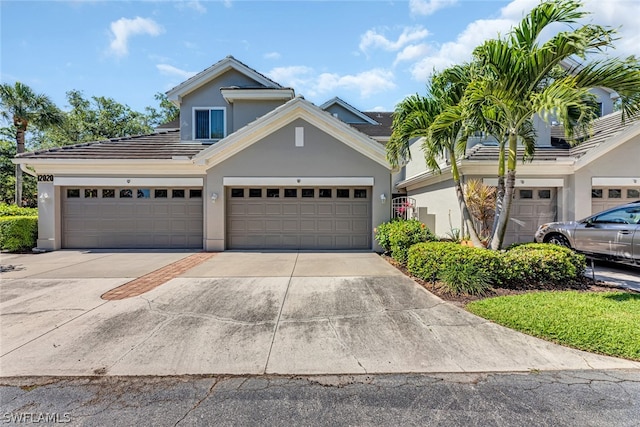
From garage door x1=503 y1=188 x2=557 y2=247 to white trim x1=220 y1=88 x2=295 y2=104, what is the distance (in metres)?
10.3

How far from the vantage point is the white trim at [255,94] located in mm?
13109

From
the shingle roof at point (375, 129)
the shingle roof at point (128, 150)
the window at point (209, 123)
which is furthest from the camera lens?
the shingle roof at point (375, 129)

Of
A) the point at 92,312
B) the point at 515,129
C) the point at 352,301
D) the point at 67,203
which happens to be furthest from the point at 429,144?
the point at 67,203

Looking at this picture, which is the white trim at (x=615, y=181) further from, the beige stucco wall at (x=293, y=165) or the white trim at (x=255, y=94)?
the white trim at (x=255, y=94)

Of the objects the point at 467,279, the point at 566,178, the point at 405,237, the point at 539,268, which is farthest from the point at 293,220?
the point at 566,178

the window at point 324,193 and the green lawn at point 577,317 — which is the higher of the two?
the window at point 324,193

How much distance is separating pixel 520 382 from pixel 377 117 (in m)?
21.0

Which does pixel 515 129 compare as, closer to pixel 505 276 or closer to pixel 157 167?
pixel 505 276

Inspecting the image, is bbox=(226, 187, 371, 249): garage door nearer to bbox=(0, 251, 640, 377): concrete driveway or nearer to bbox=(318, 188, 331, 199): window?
bbox=(318, 188, 331, 199): window

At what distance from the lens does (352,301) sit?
574cm

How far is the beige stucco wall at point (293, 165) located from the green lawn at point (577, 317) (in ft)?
20.0

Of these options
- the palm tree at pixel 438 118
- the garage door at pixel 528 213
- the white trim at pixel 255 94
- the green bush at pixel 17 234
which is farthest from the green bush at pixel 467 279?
the green bush at pixel 17 234

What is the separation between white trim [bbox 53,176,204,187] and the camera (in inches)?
449

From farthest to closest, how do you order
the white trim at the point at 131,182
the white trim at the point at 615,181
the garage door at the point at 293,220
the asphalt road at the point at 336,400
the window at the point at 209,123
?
1. the window at the point at 209,123
2. the garage door at the point at 293,220
3. the white trim at the point at 131,182
4. the white trim at the point at 615,181
5. the asphalt road at the point at 336,400
